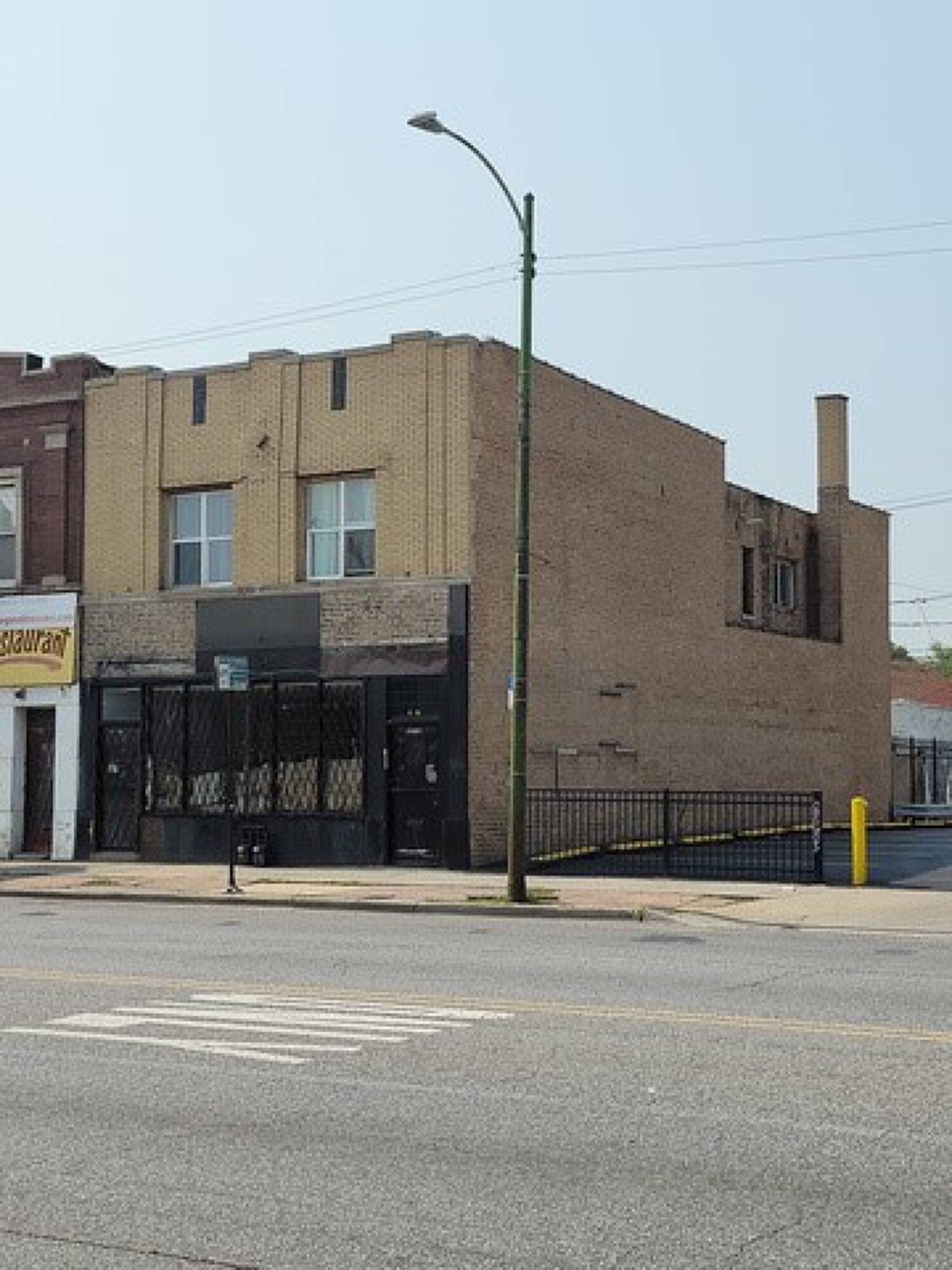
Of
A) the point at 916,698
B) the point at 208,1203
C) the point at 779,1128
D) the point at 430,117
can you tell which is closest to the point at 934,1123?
the point at 779,1128

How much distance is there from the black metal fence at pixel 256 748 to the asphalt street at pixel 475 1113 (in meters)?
12.9

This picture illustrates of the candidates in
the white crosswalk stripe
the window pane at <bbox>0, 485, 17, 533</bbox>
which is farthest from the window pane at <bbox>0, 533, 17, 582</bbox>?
the white crosswalk stripe

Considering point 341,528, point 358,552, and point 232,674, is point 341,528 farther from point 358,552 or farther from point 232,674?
point 232,674

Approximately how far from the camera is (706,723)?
35125 millimetres

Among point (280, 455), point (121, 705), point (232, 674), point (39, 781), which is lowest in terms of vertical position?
point (39, 781)

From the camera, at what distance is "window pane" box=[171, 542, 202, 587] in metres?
30.5

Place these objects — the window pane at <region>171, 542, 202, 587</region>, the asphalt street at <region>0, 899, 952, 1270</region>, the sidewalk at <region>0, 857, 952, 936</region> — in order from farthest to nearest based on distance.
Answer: the window pane at <region>171, 542, 202, 587</region>
the sidewalk at <region>0, 857, 952, 936</region>
the asphalt street at <region>0, 899, 952, 1270</region>

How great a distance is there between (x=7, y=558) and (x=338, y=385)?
7.66m

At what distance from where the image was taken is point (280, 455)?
2933cm

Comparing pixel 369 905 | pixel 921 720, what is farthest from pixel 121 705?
pixel 921 720

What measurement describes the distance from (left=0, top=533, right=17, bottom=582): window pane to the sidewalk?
6.20 meters

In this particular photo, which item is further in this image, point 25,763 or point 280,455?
point 25,763

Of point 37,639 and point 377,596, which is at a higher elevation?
point 377,596

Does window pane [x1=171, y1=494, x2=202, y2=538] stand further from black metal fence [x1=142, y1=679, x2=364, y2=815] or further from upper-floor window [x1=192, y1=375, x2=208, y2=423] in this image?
black metal fence [x1=142, y1=679, x2=364, y2=815]
